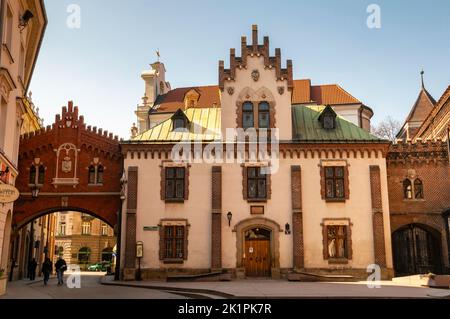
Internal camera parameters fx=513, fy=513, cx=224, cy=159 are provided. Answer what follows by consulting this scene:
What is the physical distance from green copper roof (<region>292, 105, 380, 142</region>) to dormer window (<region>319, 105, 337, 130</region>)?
8.7 inches

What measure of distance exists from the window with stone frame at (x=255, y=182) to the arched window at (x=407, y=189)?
378 inches

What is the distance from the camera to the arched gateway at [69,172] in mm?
32031

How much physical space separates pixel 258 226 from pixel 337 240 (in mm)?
4735

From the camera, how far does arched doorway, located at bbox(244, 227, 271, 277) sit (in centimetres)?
3034

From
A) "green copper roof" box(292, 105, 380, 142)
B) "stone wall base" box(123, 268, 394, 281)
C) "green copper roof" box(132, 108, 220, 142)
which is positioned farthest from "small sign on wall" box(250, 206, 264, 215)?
"green copper roof" box(132, 108, 220, 142)

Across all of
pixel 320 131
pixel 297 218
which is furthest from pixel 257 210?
pixel 320 131

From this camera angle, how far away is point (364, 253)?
30.0 metres

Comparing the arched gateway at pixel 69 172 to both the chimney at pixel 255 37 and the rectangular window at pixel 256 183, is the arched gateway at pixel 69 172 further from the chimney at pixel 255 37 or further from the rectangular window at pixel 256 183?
the chimney at pixel 255 37

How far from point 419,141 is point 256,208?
1206 cm

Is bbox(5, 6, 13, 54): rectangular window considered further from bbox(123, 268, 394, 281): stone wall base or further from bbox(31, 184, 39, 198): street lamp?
bbox(123, 268, 394, 281): stone wall base

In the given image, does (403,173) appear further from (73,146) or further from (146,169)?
(73,146)

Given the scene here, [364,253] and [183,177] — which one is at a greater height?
[183,177]

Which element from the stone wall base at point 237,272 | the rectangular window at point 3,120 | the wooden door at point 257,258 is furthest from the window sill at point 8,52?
the wooden door at point 257,258
